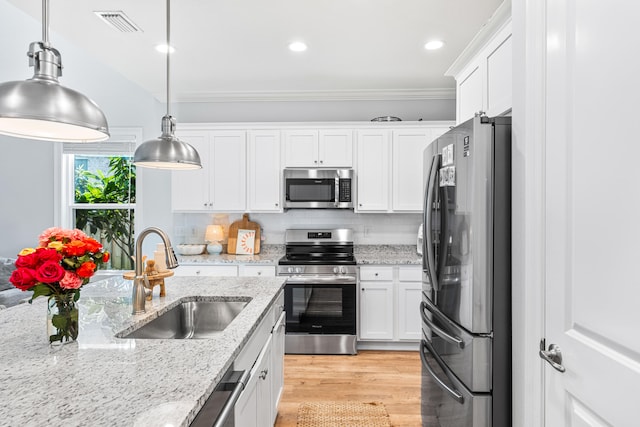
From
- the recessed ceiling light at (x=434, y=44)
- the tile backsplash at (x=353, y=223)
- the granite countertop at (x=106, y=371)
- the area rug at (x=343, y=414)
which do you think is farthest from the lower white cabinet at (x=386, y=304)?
the granite countertop at (x=106, y=371)

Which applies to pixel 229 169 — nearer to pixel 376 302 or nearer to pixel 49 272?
pixel 376 302

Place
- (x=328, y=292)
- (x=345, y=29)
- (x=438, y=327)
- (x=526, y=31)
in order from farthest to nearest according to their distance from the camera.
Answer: (x=328, y=292) → (x=345, y=29) → (x=438, y=327) → (x=526, y=31)

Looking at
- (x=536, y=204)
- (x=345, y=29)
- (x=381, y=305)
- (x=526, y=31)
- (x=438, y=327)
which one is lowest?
(x=381, y=305)

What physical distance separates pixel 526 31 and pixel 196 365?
164cm

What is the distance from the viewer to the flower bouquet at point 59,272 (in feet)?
3.89

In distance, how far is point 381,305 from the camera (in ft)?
12.2

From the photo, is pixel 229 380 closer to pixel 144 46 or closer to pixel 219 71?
pixel 144 46

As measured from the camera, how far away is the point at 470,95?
2.35 metres

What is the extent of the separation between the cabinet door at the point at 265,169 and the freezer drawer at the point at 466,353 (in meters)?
2.45

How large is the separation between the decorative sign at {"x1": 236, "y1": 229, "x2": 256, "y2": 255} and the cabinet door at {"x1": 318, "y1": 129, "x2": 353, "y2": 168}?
1081 mm

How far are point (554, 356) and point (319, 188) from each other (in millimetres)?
2869

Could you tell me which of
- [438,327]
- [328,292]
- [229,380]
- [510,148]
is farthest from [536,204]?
[328,292]

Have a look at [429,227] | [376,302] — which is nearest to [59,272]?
[429,227]

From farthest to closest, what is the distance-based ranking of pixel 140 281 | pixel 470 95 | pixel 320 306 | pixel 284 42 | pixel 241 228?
pixel 241 228
pixel 320 306
pixel 284 42
pixel 470 95
pixel 140 281
